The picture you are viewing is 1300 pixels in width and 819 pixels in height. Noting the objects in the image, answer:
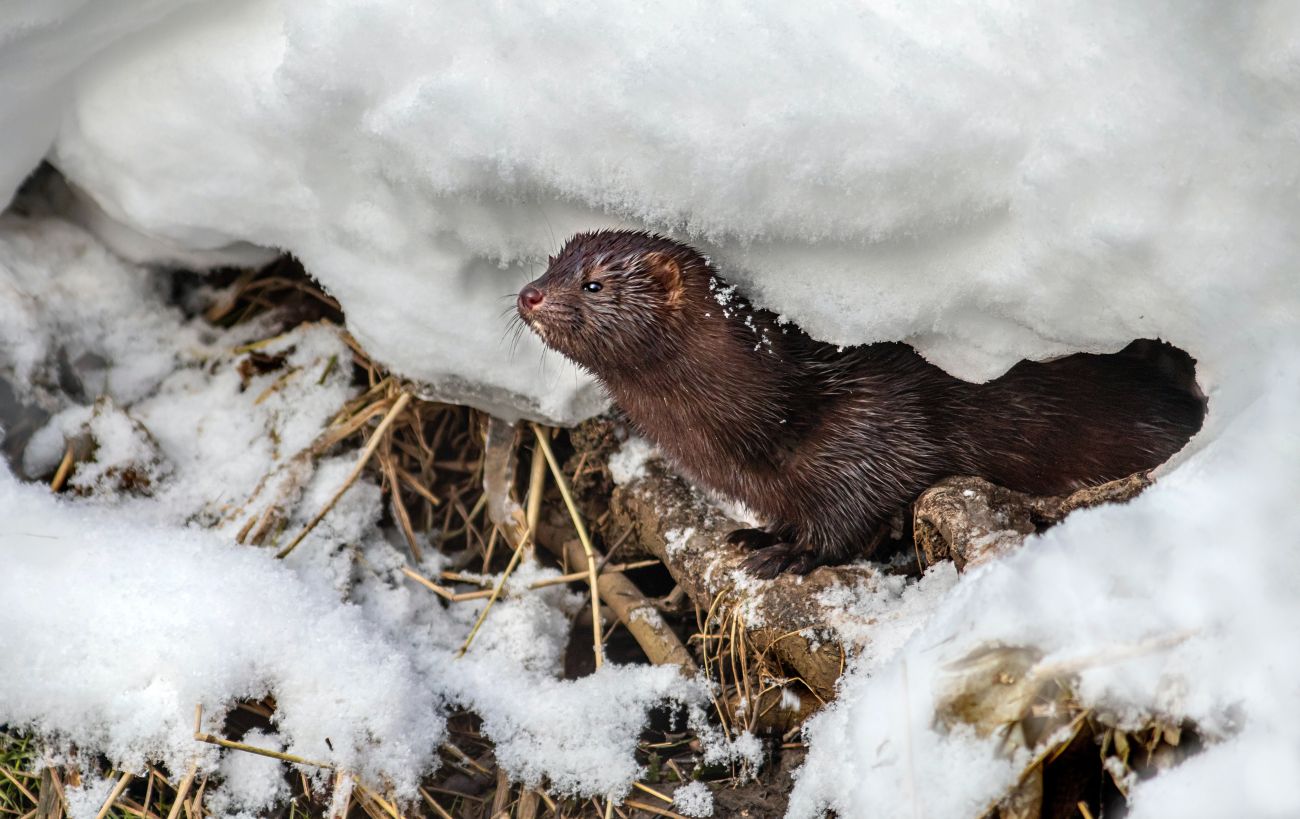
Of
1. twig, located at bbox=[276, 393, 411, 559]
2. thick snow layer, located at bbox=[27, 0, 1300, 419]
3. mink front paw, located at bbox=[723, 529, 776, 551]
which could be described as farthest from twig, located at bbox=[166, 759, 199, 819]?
mink front paw, located at bbox=[723, 529, 776, 551]

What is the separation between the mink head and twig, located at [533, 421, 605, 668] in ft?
2.01

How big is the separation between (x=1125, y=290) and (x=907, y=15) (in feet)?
2.19

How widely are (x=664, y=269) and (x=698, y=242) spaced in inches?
4.4

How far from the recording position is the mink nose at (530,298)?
2463 millimetres

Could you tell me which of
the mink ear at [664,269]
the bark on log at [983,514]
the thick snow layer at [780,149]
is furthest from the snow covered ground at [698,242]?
the bark on log at [983,514]

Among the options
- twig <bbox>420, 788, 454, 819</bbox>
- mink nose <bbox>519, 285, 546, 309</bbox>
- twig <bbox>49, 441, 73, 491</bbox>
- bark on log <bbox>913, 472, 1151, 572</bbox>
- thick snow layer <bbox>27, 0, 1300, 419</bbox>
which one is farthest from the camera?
twig <bbox>49, 441, 73, 491</bbox>

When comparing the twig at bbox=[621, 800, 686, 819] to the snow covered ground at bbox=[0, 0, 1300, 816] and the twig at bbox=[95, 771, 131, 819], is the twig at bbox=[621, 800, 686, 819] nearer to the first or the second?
the snow covered ground at bbox=[0, 0, 1300, 816]

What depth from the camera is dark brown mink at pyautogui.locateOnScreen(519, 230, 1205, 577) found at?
2465 mm

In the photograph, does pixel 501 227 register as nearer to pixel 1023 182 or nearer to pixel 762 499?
pixel 762 499

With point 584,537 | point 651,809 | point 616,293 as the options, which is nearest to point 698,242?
point 616,293

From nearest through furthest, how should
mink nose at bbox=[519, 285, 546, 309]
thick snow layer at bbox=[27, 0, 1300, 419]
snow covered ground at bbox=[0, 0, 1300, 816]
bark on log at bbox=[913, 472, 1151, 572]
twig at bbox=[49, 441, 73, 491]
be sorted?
snow covered ground at bbox=[0, 0, 1300, 816] → thick snow layer at bbox=[27, 0, 1300, 419] → bark on log at bbox=[913, 472, 1151, 572] → mink nose at bbox=[519, 285, 546, 309] → twig at bbox=[49, 441, 73, 491]

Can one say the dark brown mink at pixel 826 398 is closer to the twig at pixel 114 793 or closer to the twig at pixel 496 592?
the twig at pixel 496 592

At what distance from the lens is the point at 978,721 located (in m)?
1.58

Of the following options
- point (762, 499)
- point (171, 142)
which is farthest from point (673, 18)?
point (171, 142)
